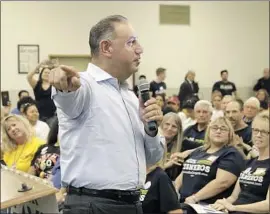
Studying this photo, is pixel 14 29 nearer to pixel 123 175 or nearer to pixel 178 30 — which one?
pixel 178 30

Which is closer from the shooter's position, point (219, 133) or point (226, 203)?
point (226, 203)

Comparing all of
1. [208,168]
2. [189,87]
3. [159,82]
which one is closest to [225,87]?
[189,87]

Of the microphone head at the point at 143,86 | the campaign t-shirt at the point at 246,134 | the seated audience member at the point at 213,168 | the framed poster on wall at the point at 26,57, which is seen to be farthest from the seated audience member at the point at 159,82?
the microphone head at the point at 143,86

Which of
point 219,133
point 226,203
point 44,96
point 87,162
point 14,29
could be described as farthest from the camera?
point 14,29

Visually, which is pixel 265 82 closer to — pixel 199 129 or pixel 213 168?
pixel 199 129

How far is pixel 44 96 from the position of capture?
6.89 meters

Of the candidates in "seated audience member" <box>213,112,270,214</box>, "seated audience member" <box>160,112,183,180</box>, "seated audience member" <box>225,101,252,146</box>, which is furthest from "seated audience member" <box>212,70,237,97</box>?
"seated audience member" <box>213,112,270,214</box>

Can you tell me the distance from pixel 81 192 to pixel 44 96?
17.1ft

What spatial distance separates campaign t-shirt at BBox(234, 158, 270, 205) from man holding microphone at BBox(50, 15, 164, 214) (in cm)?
176

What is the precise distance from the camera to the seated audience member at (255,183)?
339 centimetres

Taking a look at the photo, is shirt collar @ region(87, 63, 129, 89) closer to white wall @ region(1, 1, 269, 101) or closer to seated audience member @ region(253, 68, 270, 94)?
white wall @ region(1, 1, 269, 101)

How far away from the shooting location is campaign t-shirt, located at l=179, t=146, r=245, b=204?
3.73 metres


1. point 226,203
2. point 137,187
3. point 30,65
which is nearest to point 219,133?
point 226,203

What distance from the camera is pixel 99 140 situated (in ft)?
5.79
